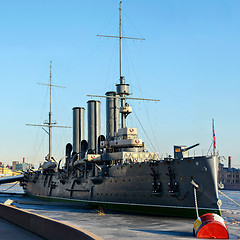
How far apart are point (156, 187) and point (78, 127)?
926 inches

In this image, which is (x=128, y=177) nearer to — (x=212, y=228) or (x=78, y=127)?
(x=212, y=228)

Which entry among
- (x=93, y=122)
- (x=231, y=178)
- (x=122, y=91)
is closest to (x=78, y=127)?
(x=93, y=122)

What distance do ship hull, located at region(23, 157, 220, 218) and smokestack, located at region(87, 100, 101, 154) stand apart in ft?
34.4

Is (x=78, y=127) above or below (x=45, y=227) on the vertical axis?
above

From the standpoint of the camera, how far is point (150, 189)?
25922 mm

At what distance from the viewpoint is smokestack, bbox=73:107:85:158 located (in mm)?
46753

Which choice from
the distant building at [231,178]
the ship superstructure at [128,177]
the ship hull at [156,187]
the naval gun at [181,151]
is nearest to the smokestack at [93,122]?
the ship superstructure at [128,177]

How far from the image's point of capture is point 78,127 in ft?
156

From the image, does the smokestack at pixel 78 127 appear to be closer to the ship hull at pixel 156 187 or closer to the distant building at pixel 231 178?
the ship hull at pixel 156 187

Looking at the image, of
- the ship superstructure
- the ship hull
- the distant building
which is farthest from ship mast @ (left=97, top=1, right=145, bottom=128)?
the distant building

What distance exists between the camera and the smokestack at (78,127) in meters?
46.8

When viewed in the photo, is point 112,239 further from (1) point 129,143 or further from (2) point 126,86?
(2) point 126,86

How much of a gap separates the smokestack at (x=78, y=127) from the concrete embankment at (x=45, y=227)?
28.6 meters

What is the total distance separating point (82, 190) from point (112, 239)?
1899 centimetres
